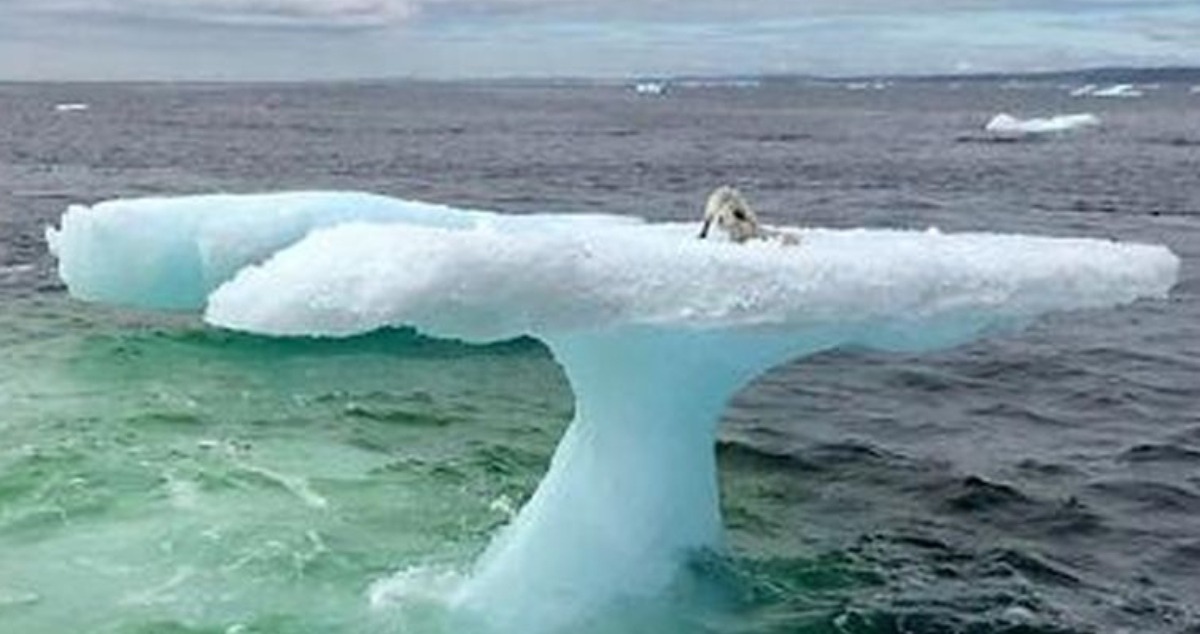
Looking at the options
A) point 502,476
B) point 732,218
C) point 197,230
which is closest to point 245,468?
point 197,230

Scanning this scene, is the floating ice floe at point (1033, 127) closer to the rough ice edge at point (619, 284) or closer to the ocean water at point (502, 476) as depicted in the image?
the ocean water at point (502, 476)

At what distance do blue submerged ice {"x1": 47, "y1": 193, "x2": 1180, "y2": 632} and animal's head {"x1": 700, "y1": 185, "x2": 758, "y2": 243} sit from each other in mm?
418

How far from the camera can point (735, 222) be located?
12305 millimetres

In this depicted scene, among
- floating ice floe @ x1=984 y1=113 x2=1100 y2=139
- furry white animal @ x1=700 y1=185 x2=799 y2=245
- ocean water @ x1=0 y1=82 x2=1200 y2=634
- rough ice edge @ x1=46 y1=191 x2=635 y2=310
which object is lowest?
floating ice floe @ x1=984 y1=113 x2=1100 y2=139

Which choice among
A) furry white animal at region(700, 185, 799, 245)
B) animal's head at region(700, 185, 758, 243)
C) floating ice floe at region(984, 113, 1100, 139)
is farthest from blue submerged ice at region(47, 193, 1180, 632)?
floating ice floe at region(984, 113, 1100, 139)

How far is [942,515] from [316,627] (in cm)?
607

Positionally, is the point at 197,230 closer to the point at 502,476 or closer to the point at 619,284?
the point at 502,476

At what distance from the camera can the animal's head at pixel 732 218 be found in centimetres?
1225

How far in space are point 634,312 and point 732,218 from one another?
272 cm

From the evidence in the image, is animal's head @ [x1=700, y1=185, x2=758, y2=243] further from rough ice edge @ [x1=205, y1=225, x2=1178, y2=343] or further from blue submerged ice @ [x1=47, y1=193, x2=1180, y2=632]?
rough ice edge @ [x1=205, y1=225, x2=1178, y2=343]

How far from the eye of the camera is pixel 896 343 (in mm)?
11602

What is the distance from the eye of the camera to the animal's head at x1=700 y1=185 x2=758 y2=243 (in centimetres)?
1225

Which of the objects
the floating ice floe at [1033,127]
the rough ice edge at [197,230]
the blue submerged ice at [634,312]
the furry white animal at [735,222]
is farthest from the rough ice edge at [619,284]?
the floating ice floe at [1033,127]

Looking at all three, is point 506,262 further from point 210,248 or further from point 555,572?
point 210,248
